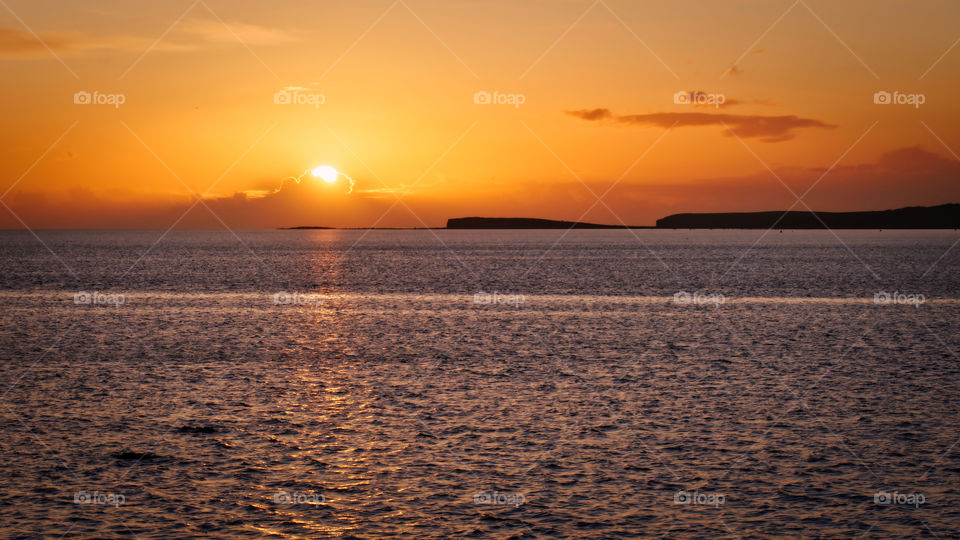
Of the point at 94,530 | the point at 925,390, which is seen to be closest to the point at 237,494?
the point at 94,530

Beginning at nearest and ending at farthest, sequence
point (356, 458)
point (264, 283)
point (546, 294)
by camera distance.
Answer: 1. point (356, 458)
2. point (546, 294)
3. point (264, 283)

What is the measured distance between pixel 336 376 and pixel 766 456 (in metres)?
20.7

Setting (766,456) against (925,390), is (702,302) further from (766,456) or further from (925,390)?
(766,456)

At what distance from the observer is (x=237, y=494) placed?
21.2 meters

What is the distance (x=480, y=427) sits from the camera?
90.5ft

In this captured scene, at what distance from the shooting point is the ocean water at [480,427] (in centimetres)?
1981

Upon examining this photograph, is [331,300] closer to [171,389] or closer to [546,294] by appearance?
[546,294]

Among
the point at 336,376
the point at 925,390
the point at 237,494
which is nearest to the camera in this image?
the point at 237,494

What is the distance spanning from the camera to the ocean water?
1981cm

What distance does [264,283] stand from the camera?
103812 mm

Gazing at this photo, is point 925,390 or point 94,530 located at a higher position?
point 925,390

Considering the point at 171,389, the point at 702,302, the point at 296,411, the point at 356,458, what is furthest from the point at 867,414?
the point at 702,302

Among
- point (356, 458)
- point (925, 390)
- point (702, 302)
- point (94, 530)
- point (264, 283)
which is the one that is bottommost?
point (94, 530)

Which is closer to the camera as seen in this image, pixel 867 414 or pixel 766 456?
pixel 766 456
